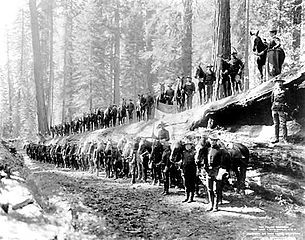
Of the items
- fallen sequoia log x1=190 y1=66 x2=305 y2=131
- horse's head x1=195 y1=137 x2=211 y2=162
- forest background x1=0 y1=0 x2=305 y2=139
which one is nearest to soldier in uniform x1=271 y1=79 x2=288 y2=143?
fallen sequoia log x1=190 y1=66 x2=305 y2=131

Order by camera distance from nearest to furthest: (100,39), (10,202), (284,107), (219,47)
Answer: (10,202), (284,107), (219,47), (100,39)

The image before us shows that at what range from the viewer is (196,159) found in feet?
30.2

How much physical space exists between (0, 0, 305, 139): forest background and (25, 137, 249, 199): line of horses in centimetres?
470

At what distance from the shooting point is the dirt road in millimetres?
6562

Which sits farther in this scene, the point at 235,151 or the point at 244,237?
the point at 235,151

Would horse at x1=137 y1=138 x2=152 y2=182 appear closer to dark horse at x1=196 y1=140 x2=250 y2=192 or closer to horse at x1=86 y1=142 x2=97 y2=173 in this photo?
dark horse at x1=196 y1=140 x2=250 y2=192

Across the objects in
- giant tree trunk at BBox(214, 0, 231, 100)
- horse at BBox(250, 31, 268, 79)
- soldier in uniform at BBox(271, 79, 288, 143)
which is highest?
giant tree trunk at BBox(214, 0, 231, 100)

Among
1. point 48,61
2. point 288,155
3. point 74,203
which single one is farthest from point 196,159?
point 48,61

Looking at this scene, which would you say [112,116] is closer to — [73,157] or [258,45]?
[73,157]

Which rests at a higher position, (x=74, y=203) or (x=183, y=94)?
(x=183, y=94)

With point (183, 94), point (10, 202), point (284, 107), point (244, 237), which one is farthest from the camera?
point (183, 94)

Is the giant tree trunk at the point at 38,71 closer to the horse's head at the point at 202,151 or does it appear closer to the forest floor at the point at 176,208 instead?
the forest floor at the point at 176,208

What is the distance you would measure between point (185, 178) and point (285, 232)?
5.13m

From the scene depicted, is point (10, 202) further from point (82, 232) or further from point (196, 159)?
point (196, 159)
